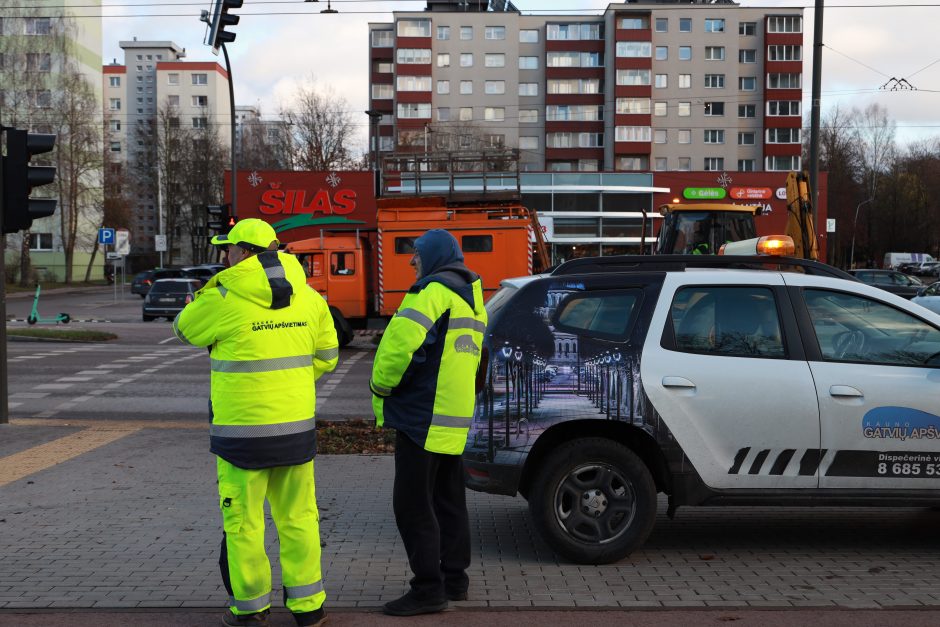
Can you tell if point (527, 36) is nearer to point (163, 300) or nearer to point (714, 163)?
point (714, 163)

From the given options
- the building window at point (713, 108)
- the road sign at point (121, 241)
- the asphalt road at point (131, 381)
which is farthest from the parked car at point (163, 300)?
the building window at point (713, 108)

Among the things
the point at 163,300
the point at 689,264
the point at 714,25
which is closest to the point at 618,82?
the point at 714,25

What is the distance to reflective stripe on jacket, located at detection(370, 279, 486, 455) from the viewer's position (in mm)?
4906

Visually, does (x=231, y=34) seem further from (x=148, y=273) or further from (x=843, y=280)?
(x=148, y=273)

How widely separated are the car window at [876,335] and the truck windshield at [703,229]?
12.9 metres

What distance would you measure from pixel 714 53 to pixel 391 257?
2744 inches

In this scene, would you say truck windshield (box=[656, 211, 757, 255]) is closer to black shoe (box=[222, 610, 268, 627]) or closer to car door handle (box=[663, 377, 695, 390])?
car door handle (box=[663, 377, 695, 390])

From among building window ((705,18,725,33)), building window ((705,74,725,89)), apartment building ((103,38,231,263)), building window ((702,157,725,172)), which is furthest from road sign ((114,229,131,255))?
Answer: building window ((705,18,725,33))

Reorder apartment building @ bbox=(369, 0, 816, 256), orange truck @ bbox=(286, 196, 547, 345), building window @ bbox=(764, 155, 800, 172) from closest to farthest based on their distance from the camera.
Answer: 1. orange truck @ bbox=(286, 196, 547, 345)
2. apartment building @ bbox=(369, 0, 816, 256)
3. building window @ bbox=(764, 155, 800, 172)

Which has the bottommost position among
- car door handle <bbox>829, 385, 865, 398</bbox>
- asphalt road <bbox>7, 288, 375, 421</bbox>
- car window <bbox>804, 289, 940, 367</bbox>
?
asphalt road <bbox>7, 288, 375, 421</bbox>

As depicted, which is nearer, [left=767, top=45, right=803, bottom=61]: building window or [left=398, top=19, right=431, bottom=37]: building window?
[left=767, top=45, right=803, bottom=61]: building window

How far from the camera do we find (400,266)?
22297 mm

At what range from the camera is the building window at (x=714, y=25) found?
278ft

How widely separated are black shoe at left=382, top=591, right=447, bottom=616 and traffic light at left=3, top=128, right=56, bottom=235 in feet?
23.6
